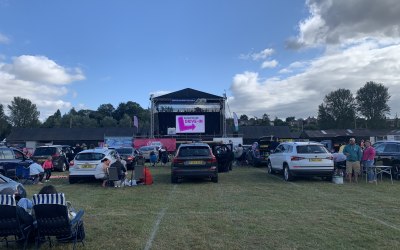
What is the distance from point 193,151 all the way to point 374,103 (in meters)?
85.4

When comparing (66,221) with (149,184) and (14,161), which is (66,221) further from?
(14,161)

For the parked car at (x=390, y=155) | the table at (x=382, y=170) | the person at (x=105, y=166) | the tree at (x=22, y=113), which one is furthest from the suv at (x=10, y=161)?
the tree at (x=22, y=113)

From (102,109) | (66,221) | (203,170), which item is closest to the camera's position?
(66,221)

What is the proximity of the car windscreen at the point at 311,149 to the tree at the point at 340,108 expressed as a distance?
271 feet

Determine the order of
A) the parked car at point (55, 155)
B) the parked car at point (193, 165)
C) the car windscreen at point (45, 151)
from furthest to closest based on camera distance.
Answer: the car windscreen at point (45, 151)
the parked car at point (55, 155)
the parked car at point (193, 165)

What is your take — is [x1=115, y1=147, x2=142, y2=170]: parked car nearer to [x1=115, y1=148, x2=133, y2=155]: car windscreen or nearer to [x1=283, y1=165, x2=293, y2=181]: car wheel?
[x1=115, y1=148, x2=133, y2=155]: car windscreen

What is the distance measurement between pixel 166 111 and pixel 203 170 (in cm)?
2819

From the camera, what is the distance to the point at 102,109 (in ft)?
407

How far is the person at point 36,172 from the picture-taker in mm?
15569

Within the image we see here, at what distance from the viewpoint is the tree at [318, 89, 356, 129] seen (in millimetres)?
92938

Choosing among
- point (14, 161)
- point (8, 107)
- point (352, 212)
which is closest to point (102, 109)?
point (8, 107)

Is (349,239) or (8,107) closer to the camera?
(349,239)

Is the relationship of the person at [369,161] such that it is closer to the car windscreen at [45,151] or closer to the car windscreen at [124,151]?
the car windscreen at [124,151]

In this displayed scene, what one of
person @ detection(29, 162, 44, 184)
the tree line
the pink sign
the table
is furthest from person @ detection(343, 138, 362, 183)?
the tree line
